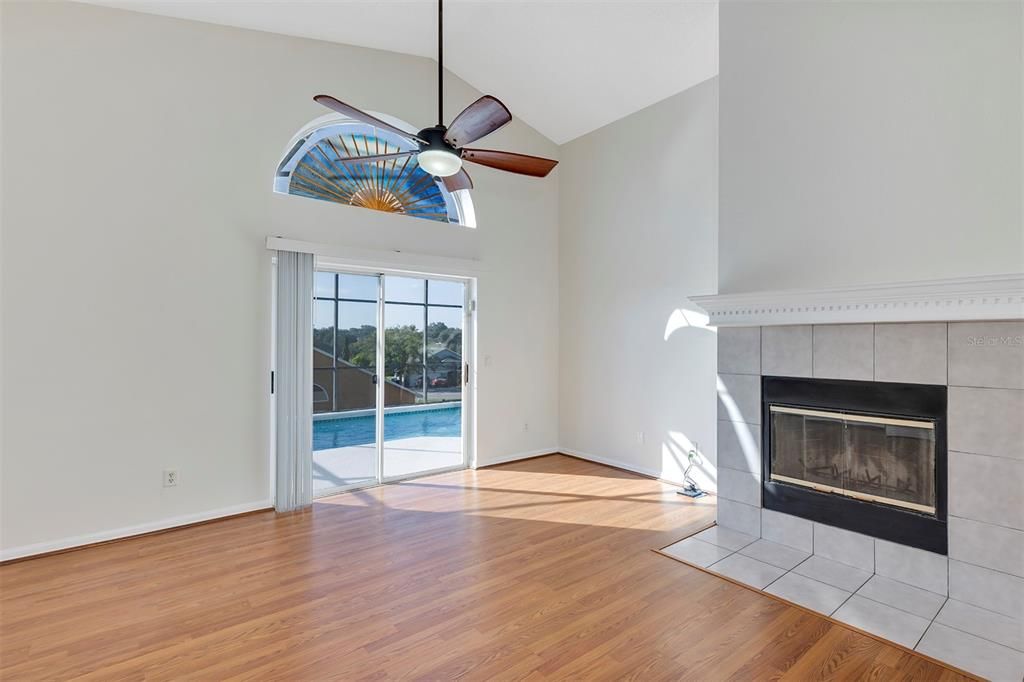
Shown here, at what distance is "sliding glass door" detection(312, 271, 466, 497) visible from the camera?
422 centimetres

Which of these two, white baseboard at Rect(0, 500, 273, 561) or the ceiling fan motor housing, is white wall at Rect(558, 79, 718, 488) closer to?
the ceiling fan motor housing

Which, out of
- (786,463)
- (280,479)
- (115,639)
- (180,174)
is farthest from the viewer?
(280,479)

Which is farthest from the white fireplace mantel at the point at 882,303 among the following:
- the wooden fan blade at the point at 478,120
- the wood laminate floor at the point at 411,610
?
the wooden fan blade at the point at 478,120

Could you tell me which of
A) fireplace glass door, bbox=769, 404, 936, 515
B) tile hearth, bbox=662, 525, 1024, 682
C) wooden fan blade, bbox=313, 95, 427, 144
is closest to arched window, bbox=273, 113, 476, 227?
wooden fan blade, bbox=313, 95, 427, 144

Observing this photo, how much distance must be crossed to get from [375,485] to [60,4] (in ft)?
13.6

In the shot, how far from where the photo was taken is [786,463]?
3172 millimetres

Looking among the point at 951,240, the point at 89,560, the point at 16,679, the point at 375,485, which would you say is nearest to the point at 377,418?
the point at 375,485

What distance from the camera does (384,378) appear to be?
4500 mm

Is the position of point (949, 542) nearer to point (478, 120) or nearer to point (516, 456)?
point (478, 120)

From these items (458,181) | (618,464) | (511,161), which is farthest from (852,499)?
(458,181)

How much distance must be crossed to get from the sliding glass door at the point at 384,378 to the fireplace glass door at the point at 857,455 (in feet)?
9.98

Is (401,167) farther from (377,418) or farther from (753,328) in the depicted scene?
(753,328)

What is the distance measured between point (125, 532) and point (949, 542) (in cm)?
507

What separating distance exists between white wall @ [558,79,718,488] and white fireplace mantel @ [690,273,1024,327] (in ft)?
3.38
